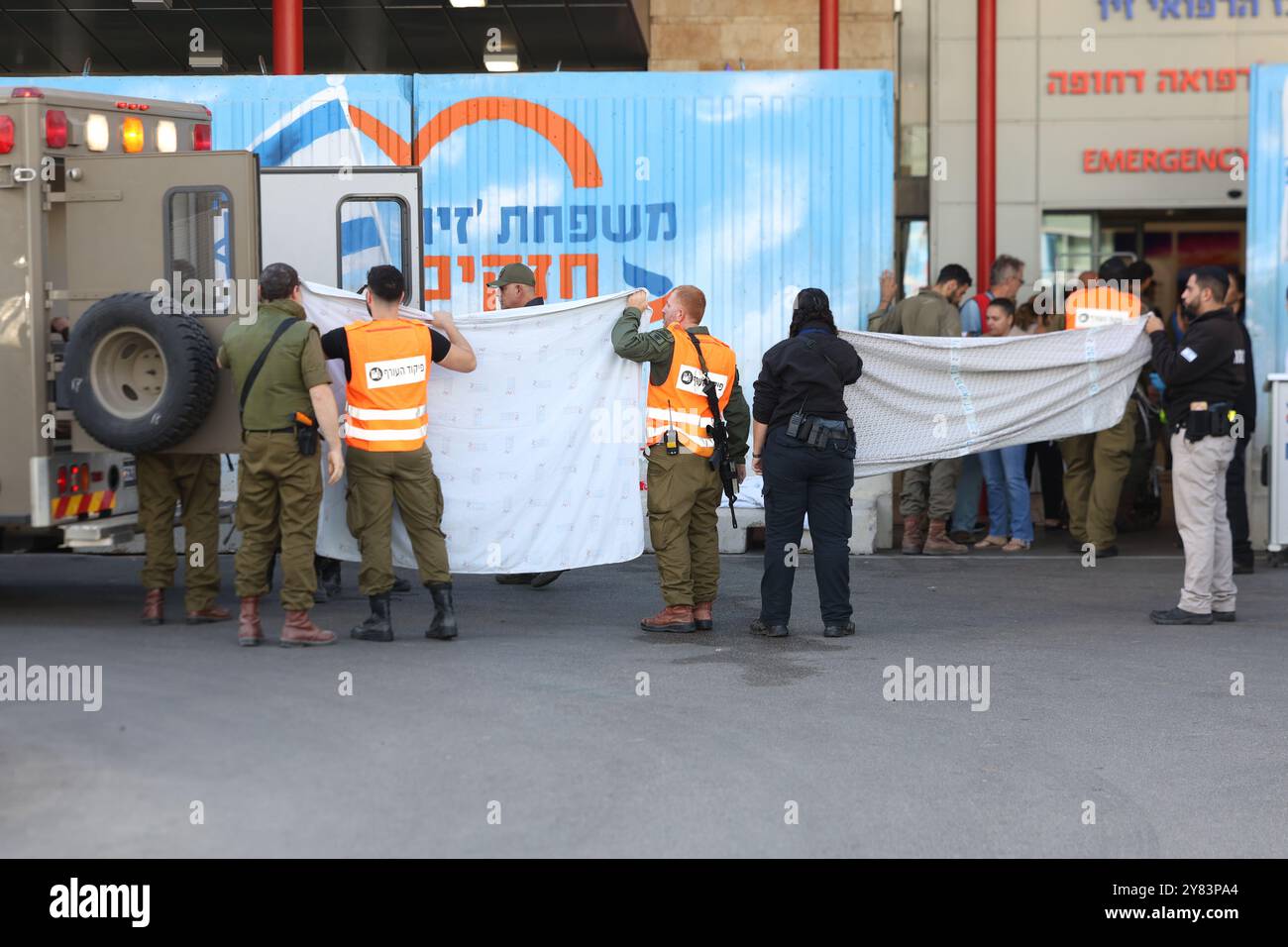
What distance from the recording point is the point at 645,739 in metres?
6.78

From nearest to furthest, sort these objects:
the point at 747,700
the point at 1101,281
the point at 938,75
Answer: the point at 747,700, the point at 1101,281, the point at 938,75

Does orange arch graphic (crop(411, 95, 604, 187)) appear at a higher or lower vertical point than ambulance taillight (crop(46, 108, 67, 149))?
higher

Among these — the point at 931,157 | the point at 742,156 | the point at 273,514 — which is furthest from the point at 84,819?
the point at 931,157

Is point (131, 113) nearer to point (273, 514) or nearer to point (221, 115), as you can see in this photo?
point (273, 514)

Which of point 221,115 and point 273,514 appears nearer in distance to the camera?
point 273,514

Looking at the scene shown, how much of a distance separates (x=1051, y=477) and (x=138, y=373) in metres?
8.97

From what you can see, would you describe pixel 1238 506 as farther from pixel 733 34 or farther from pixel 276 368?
pixel 733 34

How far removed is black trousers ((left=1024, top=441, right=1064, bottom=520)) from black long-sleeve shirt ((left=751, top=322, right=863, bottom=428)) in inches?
237

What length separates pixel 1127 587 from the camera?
11336mm

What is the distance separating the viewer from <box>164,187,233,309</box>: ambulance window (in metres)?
9.20

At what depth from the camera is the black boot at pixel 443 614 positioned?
902cm

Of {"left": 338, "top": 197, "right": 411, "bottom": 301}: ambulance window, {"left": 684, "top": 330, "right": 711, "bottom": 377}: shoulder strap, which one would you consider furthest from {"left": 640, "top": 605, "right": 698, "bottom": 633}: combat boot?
{"left": 338, "top": 197, "right": 411, "bottom": 301}: ambulance window

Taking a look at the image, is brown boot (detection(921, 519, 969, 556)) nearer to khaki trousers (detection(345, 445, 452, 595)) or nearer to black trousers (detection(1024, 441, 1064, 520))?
black trousers (detection(1024, 441, 1064, 520))

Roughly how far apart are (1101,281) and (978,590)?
10.4 feet
